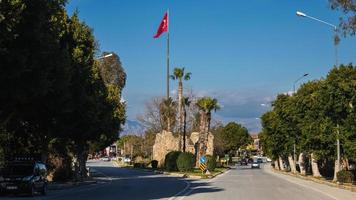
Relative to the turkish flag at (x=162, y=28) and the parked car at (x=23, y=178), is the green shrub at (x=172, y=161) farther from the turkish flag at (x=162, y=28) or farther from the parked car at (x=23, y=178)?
the parked car at (x=23, y=178)

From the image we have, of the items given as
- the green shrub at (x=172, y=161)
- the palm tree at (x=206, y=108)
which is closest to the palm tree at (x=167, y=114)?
the palm tree at (x=206, y=108)

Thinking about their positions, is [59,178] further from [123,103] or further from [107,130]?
[123,103]

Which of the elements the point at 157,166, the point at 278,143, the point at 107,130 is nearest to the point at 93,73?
the point at 107,130

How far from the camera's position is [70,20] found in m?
39.9

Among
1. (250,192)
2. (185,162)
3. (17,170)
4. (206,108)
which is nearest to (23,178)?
(17,170)

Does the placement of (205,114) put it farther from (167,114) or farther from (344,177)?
(344,177)

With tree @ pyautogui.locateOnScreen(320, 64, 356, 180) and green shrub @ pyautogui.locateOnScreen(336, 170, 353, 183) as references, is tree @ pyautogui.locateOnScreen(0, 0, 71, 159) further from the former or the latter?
green shrub @ pyautogui.locateOnScreen(336, 170, 353, 183)

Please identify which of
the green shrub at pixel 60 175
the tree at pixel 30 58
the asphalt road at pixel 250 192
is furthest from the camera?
the green shrub at pixel 60 175

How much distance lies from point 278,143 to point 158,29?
2118 centimetres

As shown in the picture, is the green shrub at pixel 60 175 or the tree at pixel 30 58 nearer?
the tree at pixel 30 58

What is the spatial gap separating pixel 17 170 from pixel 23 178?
1.02 m

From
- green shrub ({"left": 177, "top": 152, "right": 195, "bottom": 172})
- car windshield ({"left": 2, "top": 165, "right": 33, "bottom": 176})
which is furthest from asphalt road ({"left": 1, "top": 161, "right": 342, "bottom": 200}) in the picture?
green shrub ({"left": 177, "top": 152, "right": 195, "bottom": 172})

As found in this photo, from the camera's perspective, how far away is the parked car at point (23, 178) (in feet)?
97.9

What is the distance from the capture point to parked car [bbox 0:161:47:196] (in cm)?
2983
